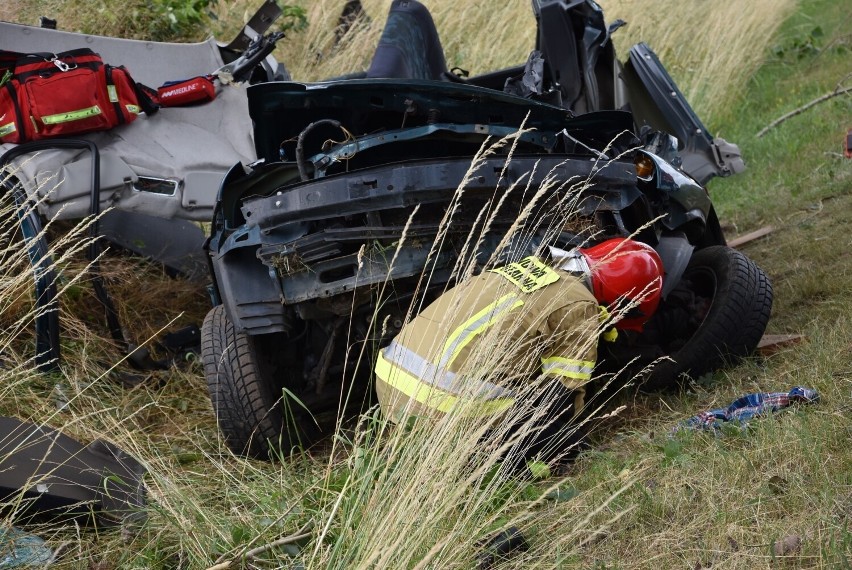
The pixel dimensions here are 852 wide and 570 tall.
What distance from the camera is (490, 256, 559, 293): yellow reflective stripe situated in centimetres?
357

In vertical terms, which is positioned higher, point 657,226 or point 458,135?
point 458,135

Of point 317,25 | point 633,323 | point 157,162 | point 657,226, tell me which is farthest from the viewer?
point 317,25

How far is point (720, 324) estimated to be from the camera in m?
4.56

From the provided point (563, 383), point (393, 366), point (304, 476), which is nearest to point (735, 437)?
point (563, 383)

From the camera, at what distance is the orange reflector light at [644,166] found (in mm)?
4914

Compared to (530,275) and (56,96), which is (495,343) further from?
(56,96)

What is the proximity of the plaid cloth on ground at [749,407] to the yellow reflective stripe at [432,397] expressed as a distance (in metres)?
0.90

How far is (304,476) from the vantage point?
11.4 feet

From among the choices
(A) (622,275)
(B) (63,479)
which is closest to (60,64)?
(B) (63,479)

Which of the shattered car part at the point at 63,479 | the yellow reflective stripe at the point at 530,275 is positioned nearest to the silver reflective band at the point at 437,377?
the yellow reflective stripe at the point at 530,275

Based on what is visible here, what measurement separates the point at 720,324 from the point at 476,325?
157cm

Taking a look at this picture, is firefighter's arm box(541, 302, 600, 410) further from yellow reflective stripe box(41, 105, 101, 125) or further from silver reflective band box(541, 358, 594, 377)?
yellow reflective stripe box(41, 105, 101, 125)

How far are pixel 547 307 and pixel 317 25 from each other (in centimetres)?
785

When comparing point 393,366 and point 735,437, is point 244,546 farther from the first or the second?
point 735,437
